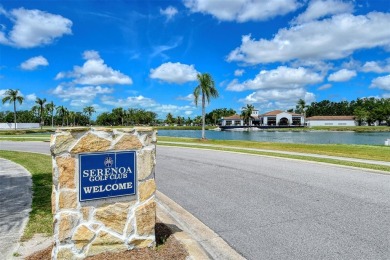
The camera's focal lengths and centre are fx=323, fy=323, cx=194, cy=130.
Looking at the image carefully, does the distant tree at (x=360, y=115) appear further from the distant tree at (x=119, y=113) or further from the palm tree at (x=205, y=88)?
the palm tree at (x=205, y=88)

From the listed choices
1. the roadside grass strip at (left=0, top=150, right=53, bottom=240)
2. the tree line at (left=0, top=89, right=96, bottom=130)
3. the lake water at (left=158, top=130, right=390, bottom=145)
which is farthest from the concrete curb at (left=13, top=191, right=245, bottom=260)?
the tree line at (left=0, top=89, right=96, bottom=130)

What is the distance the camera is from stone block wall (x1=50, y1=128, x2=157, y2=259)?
13.9 feet

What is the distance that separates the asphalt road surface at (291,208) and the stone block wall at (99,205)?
164 centimetres

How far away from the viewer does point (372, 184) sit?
31.8ft

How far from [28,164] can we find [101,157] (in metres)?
10.8

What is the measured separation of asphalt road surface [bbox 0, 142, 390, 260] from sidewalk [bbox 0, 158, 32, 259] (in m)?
3.25

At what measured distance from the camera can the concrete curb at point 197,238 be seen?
4703 mm

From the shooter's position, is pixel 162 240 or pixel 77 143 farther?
pixel 162 240

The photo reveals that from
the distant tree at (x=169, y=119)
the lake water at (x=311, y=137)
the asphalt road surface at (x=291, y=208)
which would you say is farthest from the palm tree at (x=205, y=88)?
the distant tree at (x=169, y=119)

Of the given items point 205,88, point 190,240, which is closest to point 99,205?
Answer: point 190,240

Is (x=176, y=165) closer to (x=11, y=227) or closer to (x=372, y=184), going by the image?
(x=372, y=184)

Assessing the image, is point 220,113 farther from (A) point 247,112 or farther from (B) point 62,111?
(B) point 62,111

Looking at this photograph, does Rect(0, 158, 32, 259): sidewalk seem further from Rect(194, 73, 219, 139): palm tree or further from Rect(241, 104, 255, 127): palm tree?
Rect(241, 104, 255, 127): palm tree

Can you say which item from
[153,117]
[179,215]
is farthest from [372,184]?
[153,117]
